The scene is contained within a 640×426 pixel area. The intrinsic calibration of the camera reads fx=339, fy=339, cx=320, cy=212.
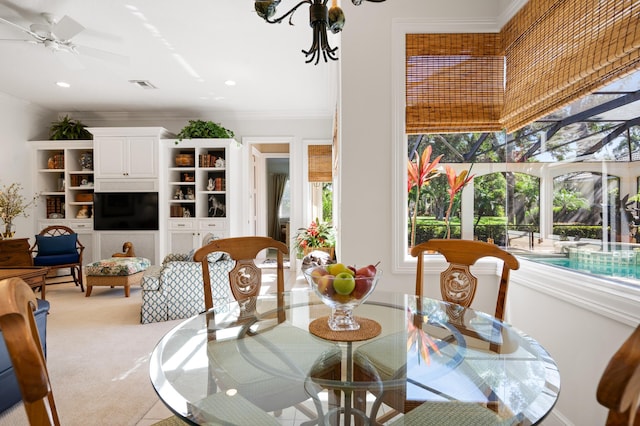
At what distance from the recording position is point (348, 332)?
48.4 inches

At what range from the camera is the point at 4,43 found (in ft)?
11.4

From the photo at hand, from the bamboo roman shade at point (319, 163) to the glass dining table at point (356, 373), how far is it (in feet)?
15.7

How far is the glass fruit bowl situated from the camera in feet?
3.69

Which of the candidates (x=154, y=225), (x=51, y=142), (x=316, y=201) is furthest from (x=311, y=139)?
(x=51, y=142)

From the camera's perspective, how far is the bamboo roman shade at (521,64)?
143 centimetres

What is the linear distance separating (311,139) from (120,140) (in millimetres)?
3133

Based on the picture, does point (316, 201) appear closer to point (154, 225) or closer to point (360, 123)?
point (154, 225)

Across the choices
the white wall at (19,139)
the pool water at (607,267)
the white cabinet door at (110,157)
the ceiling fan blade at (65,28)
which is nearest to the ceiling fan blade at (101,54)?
the ceiling fan blade at (65,28)

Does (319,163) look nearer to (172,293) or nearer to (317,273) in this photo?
(172,293)

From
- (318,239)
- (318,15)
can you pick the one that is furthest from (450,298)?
(318,239)

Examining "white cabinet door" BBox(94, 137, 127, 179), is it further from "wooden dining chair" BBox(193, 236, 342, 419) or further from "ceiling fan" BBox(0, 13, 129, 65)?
"wooden dining chair" BBox(193, 236, 342, 419)

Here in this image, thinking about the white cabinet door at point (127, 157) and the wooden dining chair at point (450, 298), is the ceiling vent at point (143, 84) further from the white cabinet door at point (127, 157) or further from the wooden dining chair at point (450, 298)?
the wooden dining chair at point (450, 298)

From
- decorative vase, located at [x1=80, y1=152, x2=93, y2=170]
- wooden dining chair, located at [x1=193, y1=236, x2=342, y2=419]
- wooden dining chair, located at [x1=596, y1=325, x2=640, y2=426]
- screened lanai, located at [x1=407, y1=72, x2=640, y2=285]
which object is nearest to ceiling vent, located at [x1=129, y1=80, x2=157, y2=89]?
decorative vase, located at [x1=80, y1=152, x2=93, y2=170]

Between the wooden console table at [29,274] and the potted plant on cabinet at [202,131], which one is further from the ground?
the potted plant on cabinet at [202,131]
